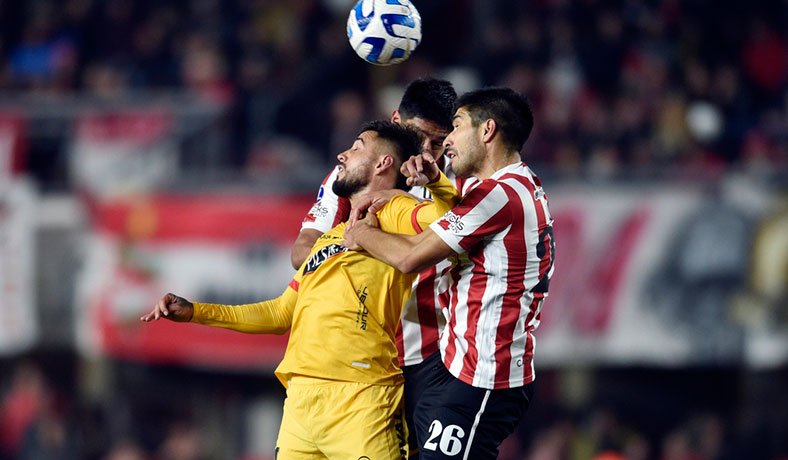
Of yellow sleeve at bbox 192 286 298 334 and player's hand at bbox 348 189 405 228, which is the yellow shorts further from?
player's hand at bbox 348 189 405 228

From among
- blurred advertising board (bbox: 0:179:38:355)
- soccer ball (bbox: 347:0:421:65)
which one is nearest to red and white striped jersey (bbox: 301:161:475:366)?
soccer ball (bbox: 347:0:421:65)

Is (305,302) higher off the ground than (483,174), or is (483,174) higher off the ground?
(483,174)

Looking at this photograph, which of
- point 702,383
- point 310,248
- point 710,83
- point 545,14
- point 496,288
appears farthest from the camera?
point 545,14

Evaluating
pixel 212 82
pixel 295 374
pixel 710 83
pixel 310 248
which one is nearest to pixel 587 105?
pixel 710 83

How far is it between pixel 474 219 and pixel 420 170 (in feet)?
1.10

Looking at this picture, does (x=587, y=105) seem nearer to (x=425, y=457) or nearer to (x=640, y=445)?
(x=640, y=445)

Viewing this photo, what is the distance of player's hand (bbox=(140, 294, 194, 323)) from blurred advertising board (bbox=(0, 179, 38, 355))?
266 inches

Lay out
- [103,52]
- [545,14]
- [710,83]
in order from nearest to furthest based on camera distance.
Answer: [710,83] < [545,14] < [103,52]

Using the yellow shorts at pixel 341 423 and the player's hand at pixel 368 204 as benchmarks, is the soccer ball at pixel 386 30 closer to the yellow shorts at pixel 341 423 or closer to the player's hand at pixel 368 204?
the player's hand at pixel 368 204

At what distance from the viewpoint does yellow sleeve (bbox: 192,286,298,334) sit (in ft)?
15.8

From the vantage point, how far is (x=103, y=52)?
12.6 meters

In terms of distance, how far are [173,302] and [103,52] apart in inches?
338

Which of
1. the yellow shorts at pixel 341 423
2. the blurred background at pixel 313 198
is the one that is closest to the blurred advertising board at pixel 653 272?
the blurred background at pixel 313 198

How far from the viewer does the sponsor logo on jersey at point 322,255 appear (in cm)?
473
